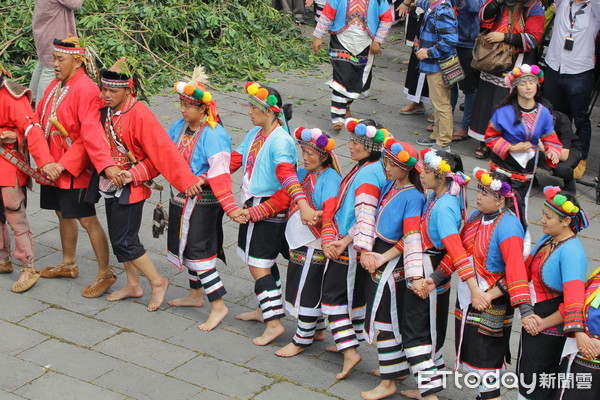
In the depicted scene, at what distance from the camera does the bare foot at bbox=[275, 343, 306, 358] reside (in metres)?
5.60

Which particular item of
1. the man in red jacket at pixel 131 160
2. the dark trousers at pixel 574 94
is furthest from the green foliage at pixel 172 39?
the man in red jacket at pixel 131 160

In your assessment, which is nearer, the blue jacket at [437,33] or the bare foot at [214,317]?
the bare foot at [214,317]

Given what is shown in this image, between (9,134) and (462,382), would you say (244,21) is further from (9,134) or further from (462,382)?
(462,382)

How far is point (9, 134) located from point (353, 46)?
4260 millimetres

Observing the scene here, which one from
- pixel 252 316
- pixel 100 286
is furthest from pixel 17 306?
pixel 252 316

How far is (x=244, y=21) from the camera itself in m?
12.2

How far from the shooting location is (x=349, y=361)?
5.36 metres

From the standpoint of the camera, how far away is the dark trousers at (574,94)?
27.3 ft

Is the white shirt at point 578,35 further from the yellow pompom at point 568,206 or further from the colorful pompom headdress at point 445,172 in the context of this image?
the yellow pompom at point 568,206

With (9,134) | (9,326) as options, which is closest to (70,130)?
(9,134)

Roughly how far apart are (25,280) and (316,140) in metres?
2.56

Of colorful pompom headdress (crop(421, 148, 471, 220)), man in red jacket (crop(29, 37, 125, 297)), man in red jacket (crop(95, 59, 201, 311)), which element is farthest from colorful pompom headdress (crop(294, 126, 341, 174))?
man in red jacket (crop(29, 37, 125, 297))

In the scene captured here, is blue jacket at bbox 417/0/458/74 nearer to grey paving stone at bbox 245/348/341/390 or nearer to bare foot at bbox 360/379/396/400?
grey paving stone at bbox 245/348/341/390

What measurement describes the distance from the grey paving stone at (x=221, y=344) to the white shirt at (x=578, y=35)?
14.6ft
